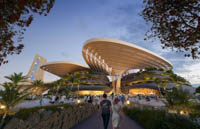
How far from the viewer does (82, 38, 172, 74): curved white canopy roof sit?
5009cm

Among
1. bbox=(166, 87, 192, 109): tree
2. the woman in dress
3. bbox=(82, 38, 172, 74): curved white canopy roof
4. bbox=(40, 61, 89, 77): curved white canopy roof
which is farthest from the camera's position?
bbox=(40, 61, 89, 77): curved white canopy roof

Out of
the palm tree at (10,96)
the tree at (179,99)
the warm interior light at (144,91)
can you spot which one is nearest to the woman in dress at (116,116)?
the palm tree at (10,96)

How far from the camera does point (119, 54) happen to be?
59094 mm

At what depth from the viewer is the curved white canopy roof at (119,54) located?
5009 centimetres

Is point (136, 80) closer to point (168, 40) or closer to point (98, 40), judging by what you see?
point (98, 40)

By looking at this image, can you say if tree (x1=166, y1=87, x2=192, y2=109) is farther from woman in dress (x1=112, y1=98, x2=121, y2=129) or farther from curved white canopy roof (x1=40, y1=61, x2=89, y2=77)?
curved white canopy roof (x1=40, y1=61, x2=89, y2=77)

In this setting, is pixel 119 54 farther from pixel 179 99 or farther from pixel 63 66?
pixel 179 99

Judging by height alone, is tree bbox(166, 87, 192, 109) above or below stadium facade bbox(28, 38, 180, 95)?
below

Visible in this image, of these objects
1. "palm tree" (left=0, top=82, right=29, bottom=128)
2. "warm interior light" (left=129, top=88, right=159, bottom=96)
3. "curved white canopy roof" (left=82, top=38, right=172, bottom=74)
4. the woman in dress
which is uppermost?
"curved white canopy roof" (left=82, top=38, right=172, bottom=74)

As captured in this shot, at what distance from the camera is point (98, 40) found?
156 feet

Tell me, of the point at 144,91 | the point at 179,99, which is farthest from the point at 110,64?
the point at 179,99

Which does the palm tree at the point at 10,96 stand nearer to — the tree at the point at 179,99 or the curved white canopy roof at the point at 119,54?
the tree at the point at 179,99

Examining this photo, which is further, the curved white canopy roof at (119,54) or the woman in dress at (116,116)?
the curved white canopy roof at (119,54)

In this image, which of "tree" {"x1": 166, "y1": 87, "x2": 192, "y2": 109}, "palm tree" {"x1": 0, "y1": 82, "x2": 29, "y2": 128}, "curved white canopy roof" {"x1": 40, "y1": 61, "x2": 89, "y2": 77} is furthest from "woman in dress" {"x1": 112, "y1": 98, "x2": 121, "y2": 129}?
"curved white canopy roof" {"x1": 40, "y1": 61, "x2": 89, "y2": 77}
